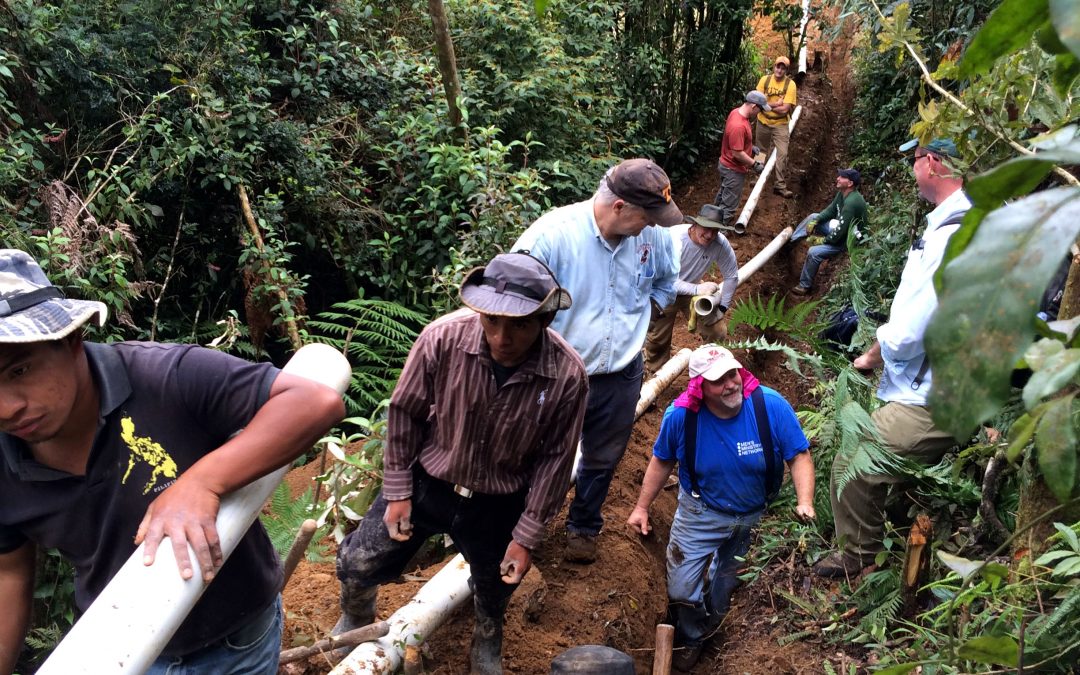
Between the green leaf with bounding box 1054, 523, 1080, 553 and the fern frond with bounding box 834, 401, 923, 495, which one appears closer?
the green leaf with bounding box 1054, 523, 1080, 553

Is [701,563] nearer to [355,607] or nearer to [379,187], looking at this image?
[355,607]

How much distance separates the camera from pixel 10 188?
224 inches

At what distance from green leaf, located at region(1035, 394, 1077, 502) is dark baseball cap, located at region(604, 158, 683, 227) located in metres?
3.17

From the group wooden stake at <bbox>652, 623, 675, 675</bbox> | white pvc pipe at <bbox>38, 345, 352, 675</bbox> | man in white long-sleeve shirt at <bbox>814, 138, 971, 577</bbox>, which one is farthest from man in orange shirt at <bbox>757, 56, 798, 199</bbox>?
white pvc pipe at <bbox>38, 345, 352, 675</bbox>

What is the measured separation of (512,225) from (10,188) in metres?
3.64

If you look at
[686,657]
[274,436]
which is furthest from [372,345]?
[274,436]

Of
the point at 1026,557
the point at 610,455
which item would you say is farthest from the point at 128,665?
the point at 610,455

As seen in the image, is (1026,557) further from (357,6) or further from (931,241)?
(357,6)

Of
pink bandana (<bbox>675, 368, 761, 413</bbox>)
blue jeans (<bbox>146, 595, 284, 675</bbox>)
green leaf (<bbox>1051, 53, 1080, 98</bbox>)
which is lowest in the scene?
pink bandana (<bbox>675, 368, 761, 413</bbox>)

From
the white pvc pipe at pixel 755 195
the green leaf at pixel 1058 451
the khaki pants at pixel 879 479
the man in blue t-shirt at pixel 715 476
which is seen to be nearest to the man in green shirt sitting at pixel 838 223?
the white pvc pipe at pixel 755 195

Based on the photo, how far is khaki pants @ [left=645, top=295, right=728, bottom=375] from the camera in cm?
695

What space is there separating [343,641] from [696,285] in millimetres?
4643

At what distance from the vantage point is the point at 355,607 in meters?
3.52

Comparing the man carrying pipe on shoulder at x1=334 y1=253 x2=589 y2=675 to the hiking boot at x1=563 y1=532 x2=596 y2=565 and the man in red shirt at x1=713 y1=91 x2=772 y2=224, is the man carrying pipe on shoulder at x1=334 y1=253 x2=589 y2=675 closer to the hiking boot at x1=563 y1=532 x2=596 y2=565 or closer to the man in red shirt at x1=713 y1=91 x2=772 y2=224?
the hiking boot at x1=563 y1=532 x2=596 y2=565
